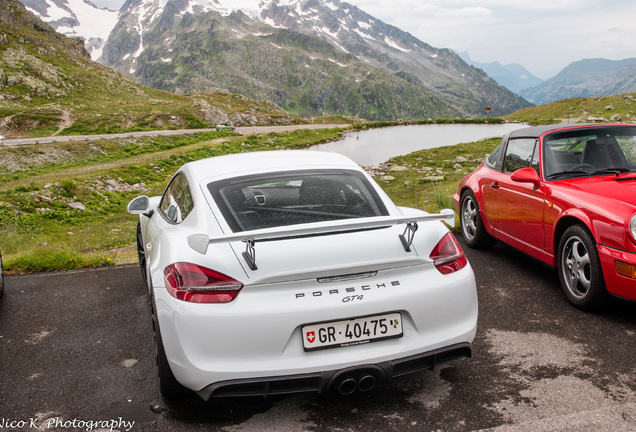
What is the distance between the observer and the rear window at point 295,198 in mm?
3447

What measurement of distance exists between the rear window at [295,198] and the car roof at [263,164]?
98 millimetres

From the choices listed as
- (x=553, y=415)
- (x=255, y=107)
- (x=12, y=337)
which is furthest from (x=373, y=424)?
(x=255, y=107)

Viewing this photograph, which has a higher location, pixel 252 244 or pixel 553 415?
pixel 252 244

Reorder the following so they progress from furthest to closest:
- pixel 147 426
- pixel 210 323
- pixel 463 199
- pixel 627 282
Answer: pixel 463 199 → pixel 627 282 → pixel 147 426 → pixel 210 323

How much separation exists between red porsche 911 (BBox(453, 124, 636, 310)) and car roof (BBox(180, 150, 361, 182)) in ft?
6.97

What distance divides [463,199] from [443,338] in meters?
4.64

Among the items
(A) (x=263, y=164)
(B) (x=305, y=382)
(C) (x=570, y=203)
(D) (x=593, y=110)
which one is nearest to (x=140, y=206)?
(A) (x=263, y=164)

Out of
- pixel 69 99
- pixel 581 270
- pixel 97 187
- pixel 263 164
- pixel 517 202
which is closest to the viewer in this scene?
pixel 263 164

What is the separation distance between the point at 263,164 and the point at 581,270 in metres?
2.98

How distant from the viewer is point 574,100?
2489 inches

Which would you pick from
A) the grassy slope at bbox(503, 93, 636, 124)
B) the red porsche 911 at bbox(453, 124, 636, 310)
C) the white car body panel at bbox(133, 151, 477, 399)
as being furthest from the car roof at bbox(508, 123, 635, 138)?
the grassy slope at bbox(503, 93, 636, 124)

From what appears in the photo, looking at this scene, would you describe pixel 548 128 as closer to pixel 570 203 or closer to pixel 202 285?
pixel 570 203

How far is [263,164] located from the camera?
396 cm

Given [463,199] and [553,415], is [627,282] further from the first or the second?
[463,199]
